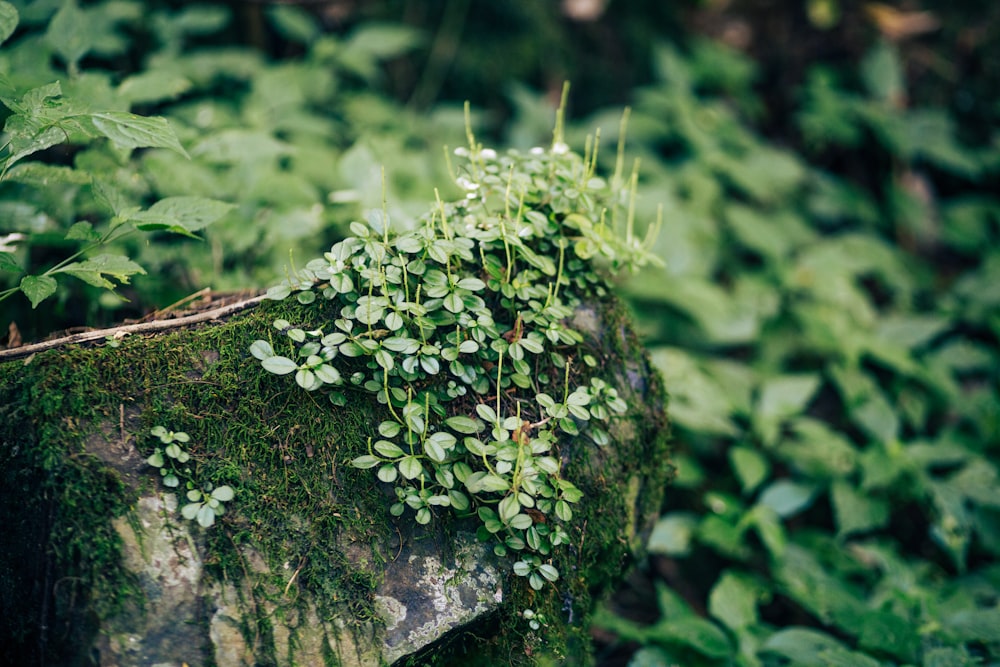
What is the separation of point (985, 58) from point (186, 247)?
5.92 m

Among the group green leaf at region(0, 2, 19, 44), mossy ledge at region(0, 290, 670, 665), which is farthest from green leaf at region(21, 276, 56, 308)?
green leaf at region(0, 2, 19, 44)

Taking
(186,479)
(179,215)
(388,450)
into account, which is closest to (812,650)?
(388,450)

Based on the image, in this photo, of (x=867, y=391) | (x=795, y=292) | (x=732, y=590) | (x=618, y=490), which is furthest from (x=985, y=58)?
(x=618, y=490)

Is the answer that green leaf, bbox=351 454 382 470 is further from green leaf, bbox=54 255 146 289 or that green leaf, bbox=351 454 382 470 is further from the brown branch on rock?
green leaf, bbox=54 255 146 289

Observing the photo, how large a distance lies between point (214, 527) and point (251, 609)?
0.23 meters

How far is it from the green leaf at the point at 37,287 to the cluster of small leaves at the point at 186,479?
447mm

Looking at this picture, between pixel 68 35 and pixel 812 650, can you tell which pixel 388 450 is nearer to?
pixel 812 650

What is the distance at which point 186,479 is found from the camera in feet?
5.60

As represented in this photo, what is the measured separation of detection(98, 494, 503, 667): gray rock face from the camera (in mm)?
1655

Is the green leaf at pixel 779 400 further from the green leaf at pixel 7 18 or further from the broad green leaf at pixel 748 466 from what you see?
the green leaf at pixel 7 18

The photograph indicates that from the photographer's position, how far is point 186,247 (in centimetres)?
272

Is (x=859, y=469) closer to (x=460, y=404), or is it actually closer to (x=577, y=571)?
(x=577, y=571)

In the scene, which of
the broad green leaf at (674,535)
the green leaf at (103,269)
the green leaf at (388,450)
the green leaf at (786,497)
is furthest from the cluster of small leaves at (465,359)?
the green leaf at (786,497)

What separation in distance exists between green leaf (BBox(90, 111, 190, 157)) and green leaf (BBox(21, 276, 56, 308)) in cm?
41
